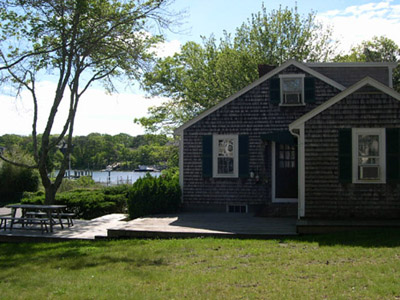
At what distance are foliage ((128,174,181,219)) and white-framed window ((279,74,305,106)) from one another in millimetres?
4870

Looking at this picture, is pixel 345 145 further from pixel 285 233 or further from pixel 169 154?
pixel 169 154

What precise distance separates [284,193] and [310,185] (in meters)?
3.46

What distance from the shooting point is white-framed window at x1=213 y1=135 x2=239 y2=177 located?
616 inches

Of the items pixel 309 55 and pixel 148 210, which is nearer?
pixel 148 210

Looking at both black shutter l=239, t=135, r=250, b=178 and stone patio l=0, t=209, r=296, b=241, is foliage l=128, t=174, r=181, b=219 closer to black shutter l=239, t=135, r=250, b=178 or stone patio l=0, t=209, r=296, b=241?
stone patio l=0, t=209, r=296, b=241

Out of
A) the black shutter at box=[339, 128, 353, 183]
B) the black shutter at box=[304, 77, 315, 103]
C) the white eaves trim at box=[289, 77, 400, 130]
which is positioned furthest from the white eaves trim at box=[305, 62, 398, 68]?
the black shutter at box=[339, 128, 353, 183]

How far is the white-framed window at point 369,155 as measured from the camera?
1164 cm

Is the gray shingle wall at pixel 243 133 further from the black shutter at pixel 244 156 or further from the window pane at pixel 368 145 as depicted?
the window pane at pixel 368 145

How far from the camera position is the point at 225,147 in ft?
51.8

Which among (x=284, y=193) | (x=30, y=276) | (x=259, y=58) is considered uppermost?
Result: (x=259, y=58)

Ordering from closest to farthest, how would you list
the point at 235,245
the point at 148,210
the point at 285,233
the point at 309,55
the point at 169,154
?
the point at 235,245, the point at 285,233, the point at 148,210, the point at 309,55, the point at 169,154

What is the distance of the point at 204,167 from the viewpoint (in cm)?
1572

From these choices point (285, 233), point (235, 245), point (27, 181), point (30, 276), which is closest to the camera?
point (30, 276)

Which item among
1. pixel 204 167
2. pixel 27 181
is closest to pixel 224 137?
pixel 204 167
